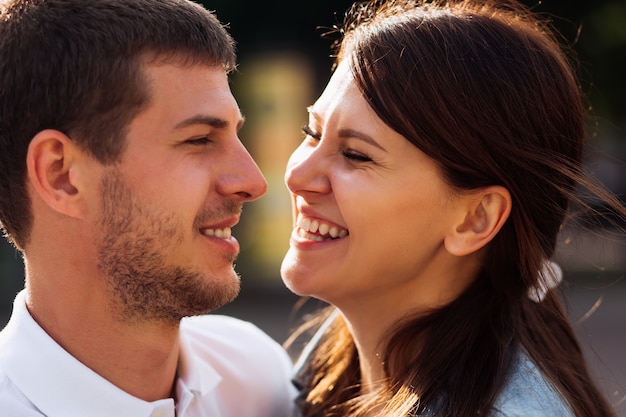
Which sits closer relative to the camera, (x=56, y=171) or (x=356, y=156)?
(x=56, y=171)

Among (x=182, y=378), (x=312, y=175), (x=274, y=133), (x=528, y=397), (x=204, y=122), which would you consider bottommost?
(x=182, y=378)

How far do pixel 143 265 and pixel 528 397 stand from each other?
4.03ft

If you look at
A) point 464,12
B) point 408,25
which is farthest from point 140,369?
point 464,12

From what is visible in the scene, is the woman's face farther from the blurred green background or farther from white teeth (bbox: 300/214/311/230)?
the blurred green background

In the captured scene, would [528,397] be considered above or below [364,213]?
below

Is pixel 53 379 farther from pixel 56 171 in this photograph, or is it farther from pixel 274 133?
pixel 274 133

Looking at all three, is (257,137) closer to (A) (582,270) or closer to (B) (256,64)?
(B) (256,64)

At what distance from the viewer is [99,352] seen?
263 cm

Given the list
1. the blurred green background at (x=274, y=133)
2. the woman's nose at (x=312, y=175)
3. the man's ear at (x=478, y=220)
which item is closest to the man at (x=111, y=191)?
the woman's nose at (x=312, y=175)

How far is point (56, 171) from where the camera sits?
2.58 m

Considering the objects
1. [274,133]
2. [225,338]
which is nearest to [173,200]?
[225,338]

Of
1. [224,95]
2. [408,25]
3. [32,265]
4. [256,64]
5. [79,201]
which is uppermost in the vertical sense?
[256,64]

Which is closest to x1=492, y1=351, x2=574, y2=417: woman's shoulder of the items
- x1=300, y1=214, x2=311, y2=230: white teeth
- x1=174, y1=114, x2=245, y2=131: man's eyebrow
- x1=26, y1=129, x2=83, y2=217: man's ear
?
x1=300, y1=214, x2=311, y2=230: white teeth

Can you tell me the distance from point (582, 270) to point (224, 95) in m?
7.68
